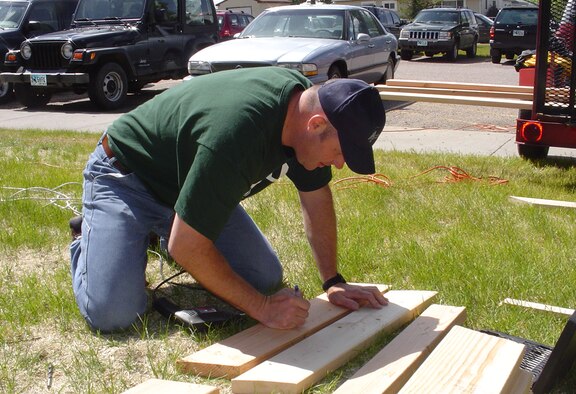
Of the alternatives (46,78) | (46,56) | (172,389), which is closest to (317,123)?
(172,389)

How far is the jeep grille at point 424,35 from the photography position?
2342 cm

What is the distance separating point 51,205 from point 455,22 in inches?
813

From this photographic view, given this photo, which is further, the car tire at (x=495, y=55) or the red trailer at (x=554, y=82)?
the car tire at (x=495, y=55)

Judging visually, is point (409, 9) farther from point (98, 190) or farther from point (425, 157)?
point (98, 190)

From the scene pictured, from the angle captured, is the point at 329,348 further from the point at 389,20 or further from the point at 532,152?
the point at 389,20

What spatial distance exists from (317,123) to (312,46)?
7.97 m

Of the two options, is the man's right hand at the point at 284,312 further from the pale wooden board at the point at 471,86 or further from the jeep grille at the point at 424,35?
the jeep grille at the point at 424,35

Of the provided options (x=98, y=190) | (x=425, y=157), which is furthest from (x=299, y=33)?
(x=98, y=190)

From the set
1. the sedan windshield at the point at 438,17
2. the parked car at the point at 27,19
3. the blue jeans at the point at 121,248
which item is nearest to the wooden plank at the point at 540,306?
the blue jeans at the point at 121,248

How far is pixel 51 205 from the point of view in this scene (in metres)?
5.47

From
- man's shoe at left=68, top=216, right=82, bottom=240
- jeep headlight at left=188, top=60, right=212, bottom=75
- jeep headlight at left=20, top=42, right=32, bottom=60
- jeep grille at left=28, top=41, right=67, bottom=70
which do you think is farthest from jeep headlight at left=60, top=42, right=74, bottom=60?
man's shoe at left=68, top=216, right=82, bottom=240

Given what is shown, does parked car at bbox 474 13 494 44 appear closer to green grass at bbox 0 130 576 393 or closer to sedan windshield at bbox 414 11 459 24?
sedan windshield at bbox 414 11 459 24

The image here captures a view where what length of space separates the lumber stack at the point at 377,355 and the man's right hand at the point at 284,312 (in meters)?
0.07

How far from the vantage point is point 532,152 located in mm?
7312
